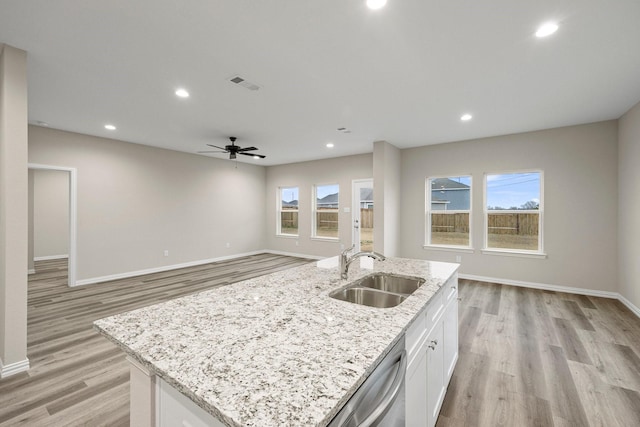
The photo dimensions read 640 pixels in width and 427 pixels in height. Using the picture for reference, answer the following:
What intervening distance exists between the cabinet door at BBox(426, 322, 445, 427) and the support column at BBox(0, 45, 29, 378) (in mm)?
3274

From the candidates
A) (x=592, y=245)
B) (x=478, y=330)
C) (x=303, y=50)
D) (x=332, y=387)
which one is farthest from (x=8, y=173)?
(x=592, y=245)

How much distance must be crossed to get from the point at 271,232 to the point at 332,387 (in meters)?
7.73

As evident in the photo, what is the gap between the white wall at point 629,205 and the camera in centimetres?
354

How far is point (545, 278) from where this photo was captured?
464 cm

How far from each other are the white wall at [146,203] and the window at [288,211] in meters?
0.93

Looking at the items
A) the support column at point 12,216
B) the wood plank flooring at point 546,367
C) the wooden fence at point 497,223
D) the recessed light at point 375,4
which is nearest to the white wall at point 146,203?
the support column at point 12,216

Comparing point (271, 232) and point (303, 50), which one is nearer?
point (303, 50)

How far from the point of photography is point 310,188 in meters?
7.54

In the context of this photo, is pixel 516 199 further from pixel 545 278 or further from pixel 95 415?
pixel 95 415

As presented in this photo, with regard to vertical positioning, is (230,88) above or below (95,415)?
above

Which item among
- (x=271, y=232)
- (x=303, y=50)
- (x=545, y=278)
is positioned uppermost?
(x=303, y=50)

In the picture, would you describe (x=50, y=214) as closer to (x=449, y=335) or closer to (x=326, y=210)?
(x=326, y=210)

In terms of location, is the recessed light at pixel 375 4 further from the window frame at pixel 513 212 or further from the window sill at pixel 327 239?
the window sill at pixel 327 239

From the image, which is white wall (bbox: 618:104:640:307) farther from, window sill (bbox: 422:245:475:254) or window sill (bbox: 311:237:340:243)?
window sill (bbox: 311:237:340:243)
